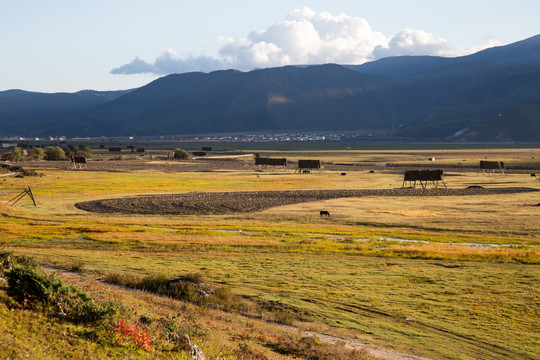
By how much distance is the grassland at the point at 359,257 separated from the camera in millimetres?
20859

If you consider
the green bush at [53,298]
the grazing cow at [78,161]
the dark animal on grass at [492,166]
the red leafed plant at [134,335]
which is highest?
the green bush at [53,298]

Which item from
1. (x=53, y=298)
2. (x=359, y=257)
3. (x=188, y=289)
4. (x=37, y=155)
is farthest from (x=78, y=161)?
(x=53, y=298)

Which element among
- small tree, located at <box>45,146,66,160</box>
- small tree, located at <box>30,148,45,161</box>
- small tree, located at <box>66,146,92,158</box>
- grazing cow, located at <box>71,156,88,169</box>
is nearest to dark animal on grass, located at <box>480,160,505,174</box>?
grazing cow, located at <box>71,156,88,169</box>

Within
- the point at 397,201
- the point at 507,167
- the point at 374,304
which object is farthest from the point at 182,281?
the point at 507,167

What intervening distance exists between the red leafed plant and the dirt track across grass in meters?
44.2

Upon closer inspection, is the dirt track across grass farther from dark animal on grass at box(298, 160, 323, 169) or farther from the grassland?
dark animal on grass at box(298, 160, 323, 169)

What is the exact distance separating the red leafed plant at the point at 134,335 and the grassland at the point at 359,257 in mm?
1795

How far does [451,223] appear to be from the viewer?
51969mm

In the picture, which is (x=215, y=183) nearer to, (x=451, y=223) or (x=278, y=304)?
(x=451, y=223)

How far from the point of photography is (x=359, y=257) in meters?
34.2

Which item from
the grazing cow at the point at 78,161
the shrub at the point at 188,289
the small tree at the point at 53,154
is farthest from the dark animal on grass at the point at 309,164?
the shrub at the point at 188,289

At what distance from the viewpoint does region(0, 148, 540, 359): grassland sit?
2086 centimetres

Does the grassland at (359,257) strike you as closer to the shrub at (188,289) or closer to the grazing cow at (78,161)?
the shrub at (188,289)

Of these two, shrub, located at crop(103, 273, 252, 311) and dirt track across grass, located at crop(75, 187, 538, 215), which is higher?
shrub, located at crop(103, 273, 252, 311)
